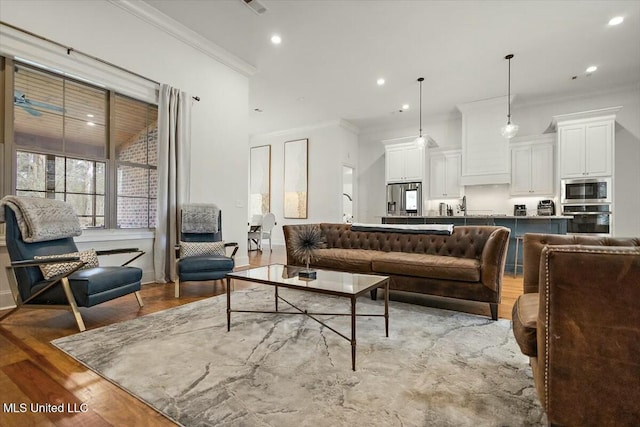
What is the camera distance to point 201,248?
376 centimetres

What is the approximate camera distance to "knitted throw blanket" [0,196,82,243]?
8.12 ft

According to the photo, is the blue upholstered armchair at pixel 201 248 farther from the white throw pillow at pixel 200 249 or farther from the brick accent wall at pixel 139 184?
the brick accent wall at pixel 139 184

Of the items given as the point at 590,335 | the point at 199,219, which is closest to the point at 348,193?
the point at 199,219

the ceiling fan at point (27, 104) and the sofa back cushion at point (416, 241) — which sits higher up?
the ceiling fan at point (27, 104)

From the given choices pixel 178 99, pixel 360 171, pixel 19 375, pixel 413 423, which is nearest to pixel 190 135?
pixel 178 99

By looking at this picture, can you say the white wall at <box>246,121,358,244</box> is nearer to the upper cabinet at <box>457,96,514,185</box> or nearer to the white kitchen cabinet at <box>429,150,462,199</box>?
the white kitchen cabinet at <box>429,150,462,199</box>

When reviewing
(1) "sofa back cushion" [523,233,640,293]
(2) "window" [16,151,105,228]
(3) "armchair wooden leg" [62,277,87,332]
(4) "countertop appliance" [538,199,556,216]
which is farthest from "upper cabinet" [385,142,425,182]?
(3) "armchair wooden leg" [62,277,87,332]

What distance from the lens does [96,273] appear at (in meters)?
2.55

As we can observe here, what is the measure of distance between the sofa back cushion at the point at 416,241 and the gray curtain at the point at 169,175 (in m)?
2.07

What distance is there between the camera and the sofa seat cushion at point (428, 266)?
9.28ft

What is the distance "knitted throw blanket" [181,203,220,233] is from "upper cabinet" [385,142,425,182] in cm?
508

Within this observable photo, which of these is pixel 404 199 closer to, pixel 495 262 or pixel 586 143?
pixel 586 143

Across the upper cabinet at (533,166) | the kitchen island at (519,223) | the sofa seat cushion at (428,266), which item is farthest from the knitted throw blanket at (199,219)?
the upper cabinet at (533,166)

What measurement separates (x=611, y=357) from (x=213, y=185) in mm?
4731
